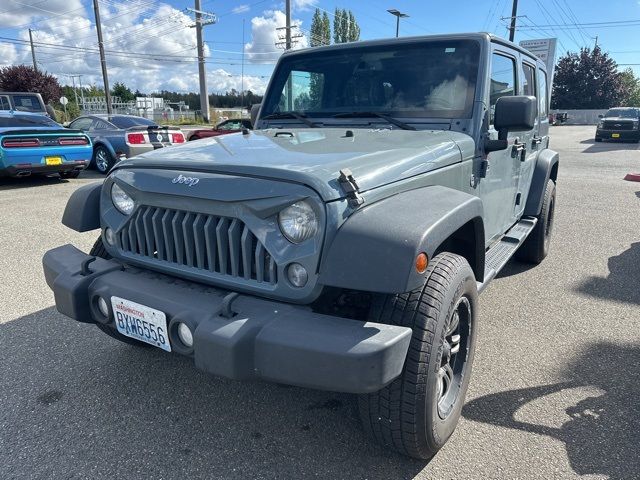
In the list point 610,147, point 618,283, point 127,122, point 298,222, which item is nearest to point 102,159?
point 127,122

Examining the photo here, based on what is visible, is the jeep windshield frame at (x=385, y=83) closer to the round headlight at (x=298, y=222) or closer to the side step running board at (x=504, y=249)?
the side step running board at (x=504, y=249)

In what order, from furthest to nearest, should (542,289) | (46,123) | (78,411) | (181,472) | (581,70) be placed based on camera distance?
1. (581,70)
2. (46,123)
3. (542,289)
4. (78,411)
5. (181,472)

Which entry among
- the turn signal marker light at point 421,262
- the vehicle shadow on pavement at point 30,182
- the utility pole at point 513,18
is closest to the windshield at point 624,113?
the utility pole at point 513,18

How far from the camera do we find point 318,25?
173ft

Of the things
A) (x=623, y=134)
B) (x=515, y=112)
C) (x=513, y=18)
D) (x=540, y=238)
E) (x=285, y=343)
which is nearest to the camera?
(x=285, y=343)

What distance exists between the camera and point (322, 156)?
Result: 2250mm

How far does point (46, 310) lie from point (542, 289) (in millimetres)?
4213

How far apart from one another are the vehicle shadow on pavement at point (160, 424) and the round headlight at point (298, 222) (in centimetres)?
109

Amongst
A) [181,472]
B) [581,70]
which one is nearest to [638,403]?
[181,472]

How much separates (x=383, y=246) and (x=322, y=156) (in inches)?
26.2

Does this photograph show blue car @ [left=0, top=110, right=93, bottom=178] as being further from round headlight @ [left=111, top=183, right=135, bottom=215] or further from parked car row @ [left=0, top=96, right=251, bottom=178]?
round headlight @ [left=111, top=183, right=135, bottom=215]

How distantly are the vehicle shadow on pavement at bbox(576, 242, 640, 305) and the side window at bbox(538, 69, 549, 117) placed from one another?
1.75m

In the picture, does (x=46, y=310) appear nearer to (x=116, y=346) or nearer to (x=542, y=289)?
(x=116, y=346)

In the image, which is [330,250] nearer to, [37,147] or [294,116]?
[294,116]
